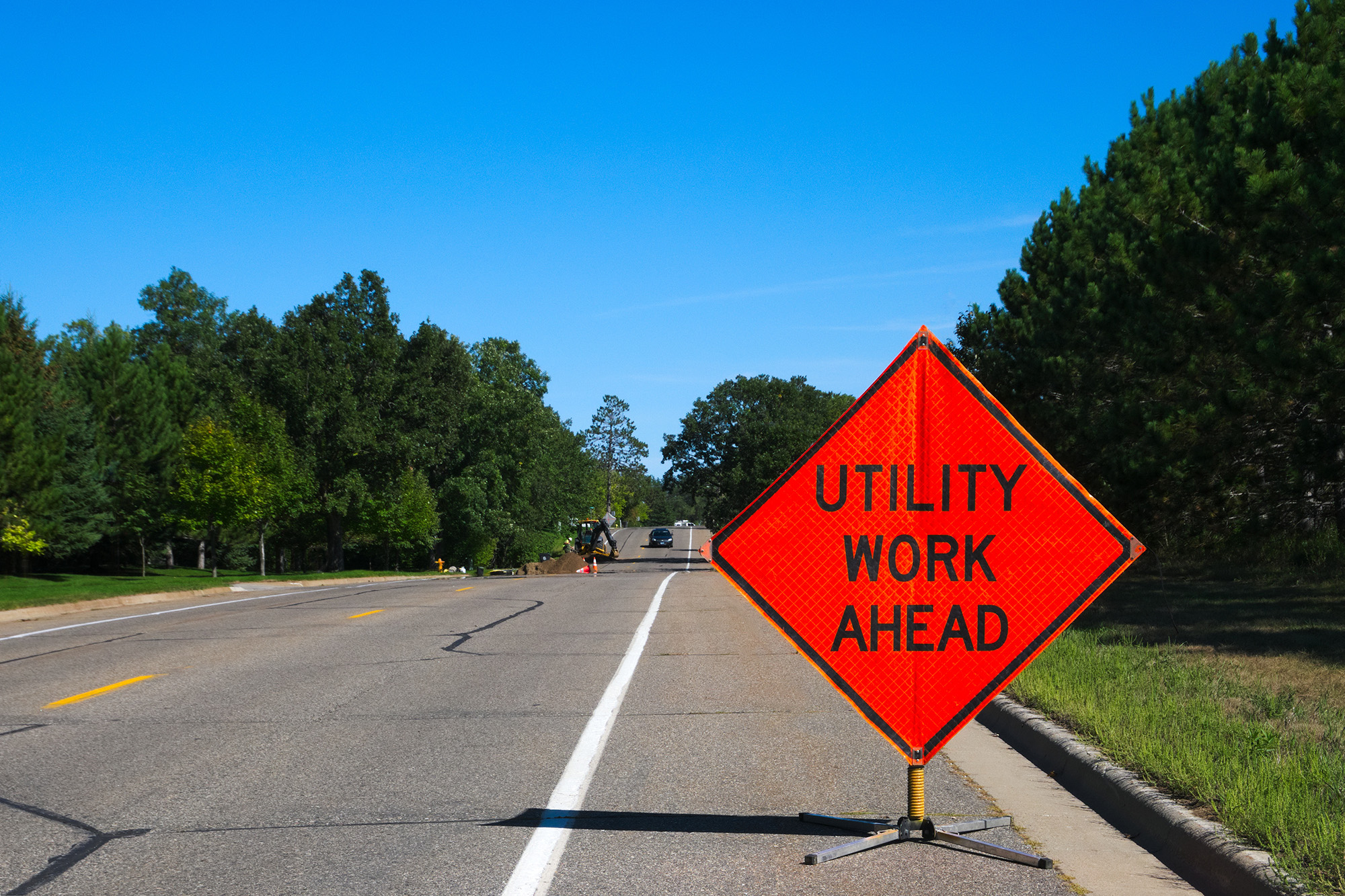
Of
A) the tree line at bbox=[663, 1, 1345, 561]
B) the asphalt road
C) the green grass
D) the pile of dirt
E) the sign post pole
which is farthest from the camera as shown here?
the pile of dirt

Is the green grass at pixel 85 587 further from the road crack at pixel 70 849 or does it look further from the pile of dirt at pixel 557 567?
the road crack at pixel 70 849

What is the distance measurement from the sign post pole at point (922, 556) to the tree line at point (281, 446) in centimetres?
3425

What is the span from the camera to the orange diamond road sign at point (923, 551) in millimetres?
5629

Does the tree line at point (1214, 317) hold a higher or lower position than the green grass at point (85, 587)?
higher

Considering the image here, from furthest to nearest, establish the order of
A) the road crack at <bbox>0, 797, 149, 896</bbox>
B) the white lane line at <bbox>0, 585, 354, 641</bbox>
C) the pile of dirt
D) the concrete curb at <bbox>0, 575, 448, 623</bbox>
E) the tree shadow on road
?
the pile of dirt
the concrete curb at <bbox>0, 575, 448, 623</bbox>
the white lane line at <bbox>0, 585, 354, 641</bbox>
the tree shadow on road
the road crack at <bbox>0, 797, 149, 896</bbox>

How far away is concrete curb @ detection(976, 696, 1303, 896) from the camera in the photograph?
4.70 meters

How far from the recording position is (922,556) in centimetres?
570

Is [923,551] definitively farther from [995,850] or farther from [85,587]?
[85,587]

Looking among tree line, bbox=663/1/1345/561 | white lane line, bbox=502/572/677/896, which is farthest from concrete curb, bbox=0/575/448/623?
tree line, bbox=663/1/1345/561

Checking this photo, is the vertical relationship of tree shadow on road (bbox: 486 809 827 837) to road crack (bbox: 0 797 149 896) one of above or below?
below

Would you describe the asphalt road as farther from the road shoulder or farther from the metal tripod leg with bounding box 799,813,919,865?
the road shoulder

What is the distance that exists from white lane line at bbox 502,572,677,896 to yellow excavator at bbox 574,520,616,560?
6383cm

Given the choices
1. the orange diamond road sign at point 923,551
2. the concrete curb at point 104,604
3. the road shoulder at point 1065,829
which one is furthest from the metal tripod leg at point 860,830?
the concrete curb at point 104,604

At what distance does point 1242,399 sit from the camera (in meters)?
14.4
